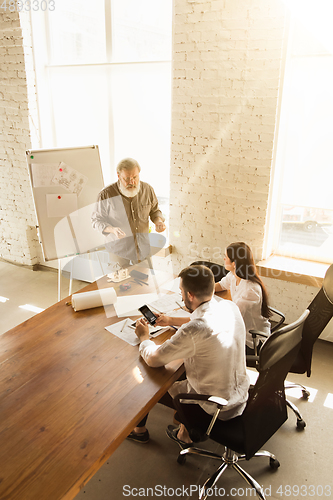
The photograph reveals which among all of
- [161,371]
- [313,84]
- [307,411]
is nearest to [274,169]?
[313,84]

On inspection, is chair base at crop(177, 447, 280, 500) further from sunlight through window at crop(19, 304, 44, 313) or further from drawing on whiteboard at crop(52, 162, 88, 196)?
drawing on whiteboard at crop(52, 162, 88, 196)

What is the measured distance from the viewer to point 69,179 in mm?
3752

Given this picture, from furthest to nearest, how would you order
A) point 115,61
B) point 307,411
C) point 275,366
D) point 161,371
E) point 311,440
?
point 115,61 < point 307,411 < point 311,440 < point 161,371 < point 275,366

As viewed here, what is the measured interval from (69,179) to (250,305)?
2.23m

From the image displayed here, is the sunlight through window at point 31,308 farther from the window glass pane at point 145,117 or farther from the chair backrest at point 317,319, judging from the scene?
the chair backrest at point 317,319

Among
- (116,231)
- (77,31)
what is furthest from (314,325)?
(77,31)

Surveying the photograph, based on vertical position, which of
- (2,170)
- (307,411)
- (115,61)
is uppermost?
(115,61)

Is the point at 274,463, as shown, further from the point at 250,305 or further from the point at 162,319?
the point at 162,319

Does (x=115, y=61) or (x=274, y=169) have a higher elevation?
(x=115, y=61)

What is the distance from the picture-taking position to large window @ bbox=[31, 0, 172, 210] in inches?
150

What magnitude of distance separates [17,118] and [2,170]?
689 mm

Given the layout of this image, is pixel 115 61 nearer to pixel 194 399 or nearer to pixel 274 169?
pixel 274 169

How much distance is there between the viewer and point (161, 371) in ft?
6.49

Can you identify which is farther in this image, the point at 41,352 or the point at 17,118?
the point at 17,118
